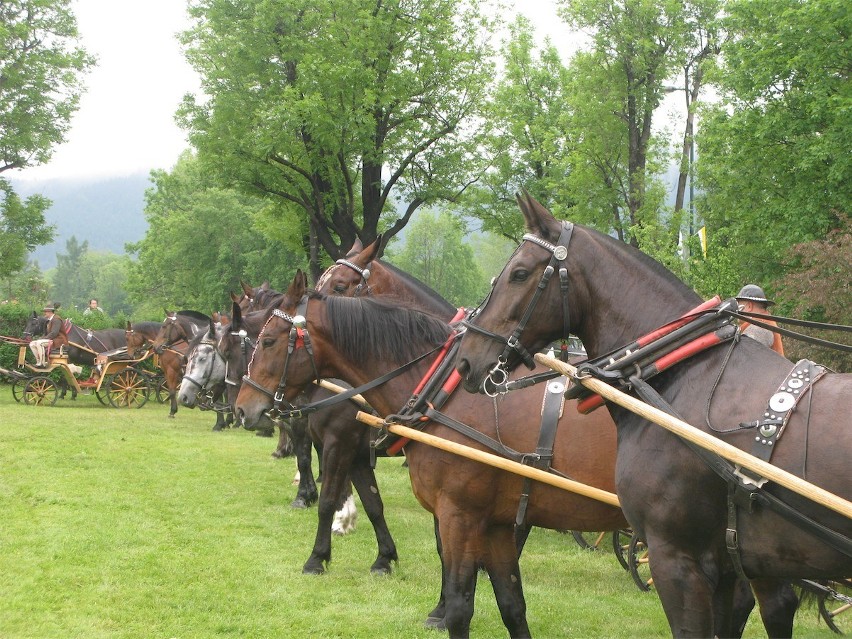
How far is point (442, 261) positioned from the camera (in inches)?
2960

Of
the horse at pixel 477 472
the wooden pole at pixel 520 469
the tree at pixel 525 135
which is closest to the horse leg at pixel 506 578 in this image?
the horse at pixel 477 472

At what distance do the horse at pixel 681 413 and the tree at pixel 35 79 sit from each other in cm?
2937

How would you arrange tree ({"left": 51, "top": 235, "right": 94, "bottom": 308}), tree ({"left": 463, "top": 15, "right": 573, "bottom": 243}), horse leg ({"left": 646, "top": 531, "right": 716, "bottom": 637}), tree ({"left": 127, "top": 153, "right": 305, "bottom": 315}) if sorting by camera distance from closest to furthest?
horse leg ({"left": 646, "top": 531, "right": 716, "bottom": 637})
tree ({"left": 463, "top": 15, "right": 573, "bottom": 243})
tree ({"left": 127, "top": 153, "right": 305, "bottom": 315})
tree ({"left": 51, "top": 235, "right": 94, "bottom": 308})

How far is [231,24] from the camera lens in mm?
22594

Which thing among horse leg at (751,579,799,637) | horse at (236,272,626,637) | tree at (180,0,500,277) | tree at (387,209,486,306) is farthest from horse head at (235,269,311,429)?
tree at (387,209,486,306)

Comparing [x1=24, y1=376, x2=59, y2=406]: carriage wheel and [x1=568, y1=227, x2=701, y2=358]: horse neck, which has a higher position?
[x1=568, y1=227, x2=701, y2=358]: horse neck

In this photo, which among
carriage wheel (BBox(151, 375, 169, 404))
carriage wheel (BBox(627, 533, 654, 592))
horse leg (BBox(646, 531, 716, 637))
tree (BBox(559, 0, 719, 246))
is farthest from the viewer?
carriage wheel (BBox(151, 375, 169, 404))

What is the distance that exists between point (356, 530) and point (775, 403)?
7.06m

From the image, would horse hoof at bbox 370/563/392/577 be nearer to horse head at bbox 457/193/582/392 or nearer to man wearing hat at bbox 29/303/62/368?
horse head at bbox 457/193/582/392

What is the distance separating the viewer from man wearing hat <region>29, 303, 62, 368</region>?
21.9m

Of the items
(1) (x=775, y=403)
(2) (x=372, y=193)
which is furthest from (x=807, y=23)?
(1) (x=775, y=403)

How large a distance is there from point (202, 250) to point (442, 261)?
3240 cm

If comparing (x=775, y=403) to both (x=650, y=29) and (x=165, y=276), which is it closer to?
(x=650, y=29)

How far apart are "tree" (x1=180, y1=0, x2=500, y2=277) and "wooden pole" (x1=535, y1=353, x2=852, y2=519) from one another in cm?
1896
